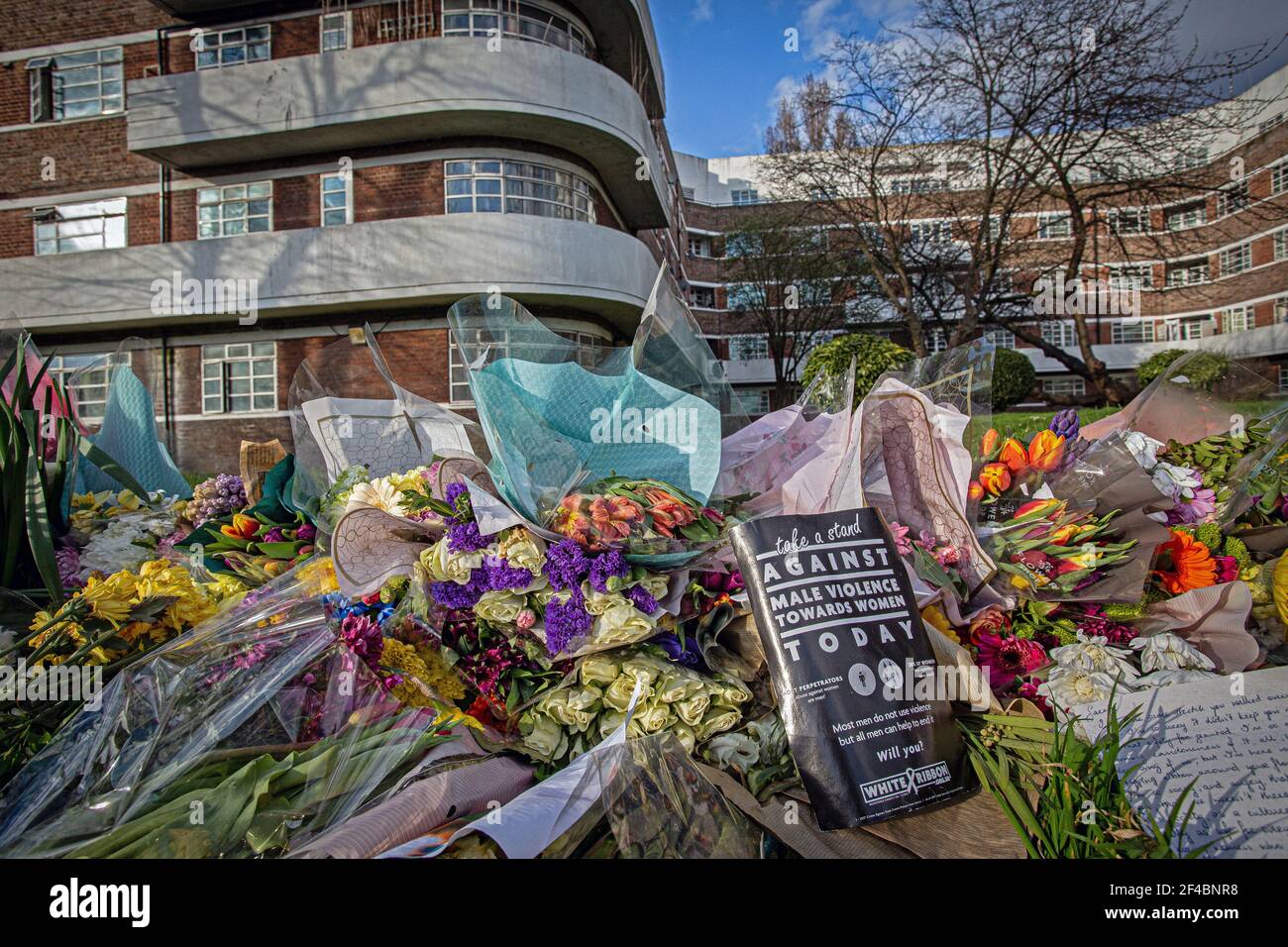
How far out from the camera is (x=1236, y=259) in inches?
1045

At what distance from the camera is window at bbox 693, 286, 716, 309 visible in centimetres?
3061

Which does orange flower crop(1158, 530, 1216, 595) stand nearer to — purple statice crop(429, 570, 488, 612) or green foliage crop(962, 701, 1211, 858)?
green foliage crop(962, 701, 1211, 858)

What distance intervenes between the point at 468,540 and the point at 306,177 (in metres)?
13.9

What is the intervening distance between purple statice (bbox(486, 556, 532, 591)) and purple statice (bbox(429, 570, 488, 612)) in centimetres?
3

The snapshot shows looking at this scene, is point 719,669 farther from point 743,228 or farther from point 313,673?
point 743,228

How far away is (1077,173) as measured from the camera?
12.7 meters

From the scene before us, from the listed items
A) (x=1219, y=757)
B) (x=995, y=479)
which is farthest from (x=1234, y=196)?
(x=1219, y=757)

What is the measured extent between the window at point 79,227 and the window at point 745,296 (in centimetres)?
1883

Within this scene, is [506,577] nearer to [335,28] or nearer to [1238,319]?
[335,28]

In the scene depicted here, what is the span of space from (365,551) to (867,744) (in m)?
1.25

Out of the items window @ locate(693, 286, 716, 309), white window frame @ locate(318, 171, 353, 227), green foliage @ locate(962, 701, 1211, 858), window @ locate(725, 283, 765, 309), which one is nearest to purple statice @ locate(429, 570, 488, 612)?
green foliage @ locate(962, 701, 1211, 858)

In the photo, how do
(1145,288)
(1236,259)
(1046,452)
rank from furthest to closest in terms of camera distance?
(1236,259)
(1145,288)
(1046,452)

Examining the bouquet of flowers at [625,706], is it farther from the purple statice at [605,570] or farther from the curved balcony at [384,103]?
the curved balcony at [384,103]
